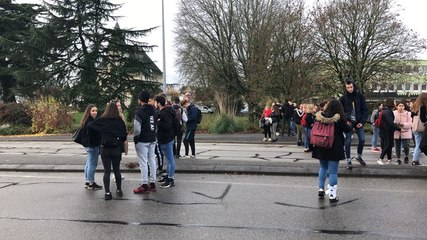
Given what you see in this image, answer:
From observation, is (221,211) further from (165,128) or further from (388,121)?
(388,121)

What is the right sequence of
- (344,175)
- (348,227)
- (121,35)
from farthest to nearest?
1. (121,35)
2. (344,175)
3. (348,227)

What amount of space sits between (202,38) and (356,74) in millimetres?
15828

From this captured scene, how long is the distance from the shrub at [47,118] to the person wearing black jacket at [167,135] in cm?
1867

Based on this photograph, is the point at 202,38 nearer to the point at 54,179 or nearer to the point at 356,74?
the point at 356,74

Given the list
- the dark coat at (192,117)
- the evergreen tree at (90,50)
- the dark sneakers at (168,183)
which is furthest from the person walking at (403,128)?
the evergreen tree at (90,50)

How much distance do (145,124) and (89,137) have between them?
3.98 ft

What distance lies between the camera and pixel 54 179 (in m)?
9.09

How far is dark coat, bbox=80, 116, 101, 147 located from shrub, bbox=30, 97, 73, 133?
18177mm

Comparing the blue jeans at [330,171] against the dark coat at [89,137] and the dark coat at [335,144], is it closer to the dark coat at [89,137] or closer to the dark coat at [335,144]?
the dark coat at [335,144]

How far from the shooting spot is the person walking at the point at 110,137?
701 centimetres

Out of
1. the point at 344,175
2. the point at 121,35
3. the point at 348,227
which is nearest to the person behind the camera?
the point at 348,227

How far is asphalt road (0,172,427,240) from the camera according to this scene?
520cm

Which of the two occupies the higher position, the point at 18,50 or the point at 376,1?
the point at 376,1

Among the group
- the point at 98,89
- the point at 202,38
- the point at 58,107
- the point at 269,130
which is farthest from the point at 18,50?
the point at 269,130
